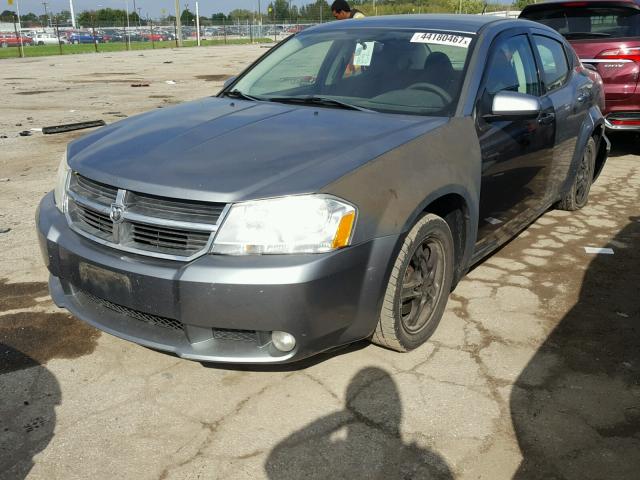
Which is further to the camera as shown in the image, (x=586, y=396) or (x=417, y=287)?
(x=417, y=287)

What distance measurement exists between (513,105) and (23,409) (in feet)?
9.24

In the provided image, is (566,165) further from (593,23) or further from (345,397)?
(593,23)

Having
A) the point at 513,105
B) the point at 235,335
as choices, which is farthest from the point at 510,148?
the point at 235,335

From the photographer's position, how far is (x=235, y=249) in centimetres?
239

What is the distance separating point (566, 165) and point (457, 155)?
203 cm

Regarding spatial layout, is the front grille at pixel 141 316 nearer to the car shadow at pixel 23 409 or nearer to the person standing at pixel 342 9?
the car shadow at pixel 23 409

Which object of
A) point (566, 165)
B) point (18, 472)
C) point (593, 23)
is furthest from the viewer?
point (593, 23)

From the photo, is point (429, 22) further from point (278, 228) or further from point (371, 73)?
point (278, 228)

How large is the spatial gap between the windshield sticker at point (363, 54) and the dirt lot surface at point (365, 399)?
61.1 inches

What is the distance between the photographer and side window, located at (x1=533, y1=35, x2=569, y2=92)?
4.35 metres

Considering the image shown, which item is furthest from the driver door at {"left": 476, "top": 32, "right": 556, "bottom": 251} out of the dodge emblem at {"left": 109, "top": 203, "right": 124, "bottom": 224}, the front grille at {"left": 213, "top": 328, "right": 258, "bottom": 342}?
the dodge emblem at {"left": 109, "top": 203, "right": 124, "bottom": 224}

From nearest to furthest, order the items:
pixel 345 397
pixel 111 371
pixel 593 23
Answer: pixel 345 397, pixel 111 371, pixel 593 23

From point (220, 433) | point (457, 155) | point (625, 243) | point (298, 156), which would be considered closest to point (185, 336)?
point (220, 433)

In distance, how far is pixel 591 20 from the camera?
23.4ft
